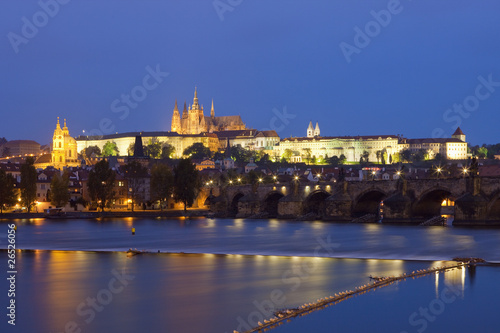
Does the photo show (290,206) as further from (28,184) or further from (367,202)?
(28,184)

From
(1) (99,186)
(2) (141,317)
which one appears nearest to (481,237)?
(2) (141,317)

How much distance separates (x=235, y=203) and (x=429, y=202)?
81.5 feet

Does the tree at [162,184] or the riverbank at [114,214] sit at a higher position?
the tree at [162,184]

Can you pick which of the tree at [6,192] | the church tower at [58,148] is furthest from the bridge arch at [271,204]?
the church tower at [58,148]

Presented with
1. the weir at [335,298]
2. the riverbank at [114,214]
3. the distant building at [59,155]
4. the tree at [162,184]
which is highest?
the distant building at [59,155]

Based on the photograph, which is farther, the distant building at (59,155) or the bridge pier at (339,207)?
the distant building at (59,155)

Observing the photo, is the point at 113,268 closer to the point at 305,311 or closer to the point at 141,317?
the point at 141,317

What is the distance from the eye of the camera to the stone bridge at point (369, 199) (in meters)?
52.0

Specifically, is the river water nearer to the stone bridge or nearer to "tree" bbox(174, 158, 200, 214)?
the stone bridge

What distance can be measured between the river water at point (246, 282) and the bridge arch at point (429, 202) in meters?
6.43

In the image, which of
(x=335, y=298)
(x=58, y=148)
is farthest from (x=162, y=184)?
(x=58, y=148)

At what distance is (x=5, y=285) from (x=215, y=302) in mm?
9134

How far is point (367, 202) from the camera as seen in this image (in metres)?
65.6

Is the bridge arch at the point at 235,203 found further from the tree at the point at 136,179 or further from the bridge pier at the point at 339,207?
the bridge pier at the point at 339,207
